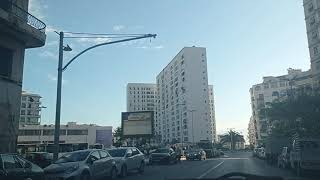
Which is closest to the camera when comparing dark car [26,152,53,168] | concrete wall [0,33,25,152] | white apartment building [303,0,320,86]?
concrete wall [0,33,25,152]

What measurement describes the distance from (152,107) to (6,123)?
14688 centimetres

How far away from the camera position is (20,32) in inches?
851

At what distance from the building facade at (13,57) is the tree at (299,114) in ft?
95.1

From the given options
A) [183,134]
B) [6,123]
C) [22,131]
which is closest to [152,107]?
[183,134]

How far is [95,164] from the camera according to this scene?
1791 centimetres

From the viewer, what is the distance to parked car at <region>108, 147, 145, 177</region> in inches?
849

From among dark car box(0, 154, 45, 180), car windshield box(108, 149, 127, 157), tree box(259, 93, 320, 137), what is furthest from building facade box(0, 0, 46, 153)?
tree box(259, 93, 320, 137)

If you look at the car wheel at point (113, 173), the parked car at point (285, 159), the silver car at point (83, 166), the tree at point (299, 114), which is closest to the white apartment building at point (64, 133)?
the tree at point (299, 114)

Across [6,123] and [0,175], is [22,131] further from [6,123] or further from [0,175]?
[0,175]

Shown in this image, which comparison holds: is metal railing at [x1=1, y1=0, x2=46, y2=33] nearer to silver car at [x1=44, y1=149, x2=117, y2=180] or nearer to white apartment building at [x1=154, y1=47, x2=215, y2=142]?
silver car at [x1=44, y1=149, x2=117, y2=180]

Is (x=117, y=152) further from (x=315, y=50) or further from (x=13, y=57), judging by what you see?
(x=315, y=50)

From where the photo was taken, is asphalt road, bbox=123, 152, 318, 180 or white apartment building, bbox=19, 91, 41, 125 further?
white apartment building, bbox=19, 91, 41, 125

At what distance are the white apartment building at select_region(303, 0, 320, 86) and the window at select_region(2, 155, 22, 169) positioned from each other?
5401 cm

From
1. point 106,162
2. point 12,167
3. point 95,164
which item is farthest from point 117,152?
point 12,167
